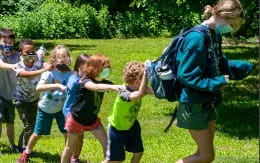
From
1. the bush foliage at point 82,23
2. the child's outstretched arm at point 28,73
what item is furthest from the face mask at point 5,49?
the bush foliage at point 82,23

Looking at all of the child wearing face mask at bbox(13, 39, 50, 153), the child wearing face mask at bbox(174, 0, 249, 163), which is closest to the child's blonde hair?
the child wearing face mask at bbox(13, 39, 50, 153)

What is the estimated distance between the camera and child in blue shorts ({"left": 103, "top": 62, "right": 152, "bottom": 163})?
5.78 meters

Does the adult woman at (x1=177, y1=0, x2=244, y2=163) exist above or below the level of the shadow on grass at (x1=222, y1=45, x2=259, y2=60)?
above

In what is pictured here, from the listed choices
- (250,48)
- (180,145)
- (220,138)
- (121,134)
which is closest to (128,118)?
(121,134)

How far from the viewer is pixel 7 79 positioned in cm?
799

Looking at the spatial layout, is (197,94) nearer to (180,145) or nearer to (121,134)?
(121,134)

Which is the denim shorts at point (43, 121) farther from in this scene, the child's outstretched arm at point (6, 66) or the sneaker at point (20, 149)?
the sneaker at point (20, 149)

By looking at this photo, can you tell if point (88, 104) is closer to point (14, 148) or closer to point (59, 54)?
point (59, 54)

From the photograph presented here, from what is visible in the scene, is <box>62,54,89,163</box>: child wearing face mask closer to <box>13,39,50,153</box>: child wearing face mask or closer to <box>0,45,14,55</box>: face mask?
<box>13,39,50,153</box>: child wearing face mask

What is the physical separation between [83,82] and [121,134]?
2.00 feet

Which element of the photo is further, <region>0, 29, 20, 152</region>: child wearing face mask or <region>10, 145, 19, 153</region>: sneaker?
<region>10, 145, 19, 153</region>: sneaker

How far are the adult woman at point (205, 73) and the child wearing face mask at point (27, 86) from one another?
2.15 meters

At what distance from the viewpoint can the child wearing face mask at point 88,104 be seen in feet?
19.8

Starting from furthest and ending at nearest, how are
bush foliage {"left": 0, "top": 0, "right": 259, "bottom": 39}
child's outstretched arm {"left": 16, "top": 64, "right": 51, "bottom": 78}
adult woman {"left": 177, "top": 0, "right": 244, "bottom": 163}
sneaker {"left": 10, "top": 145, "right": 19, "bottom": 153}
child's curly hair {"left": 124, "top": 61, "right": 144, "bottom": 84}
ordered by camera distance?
bush foliage {"left": 0, "top": 0, "right": 259, "bottom": 39} → sneaker {"left": 10, "top": 145, "right": 19, "bottom": 153} → child's outstretched arm {"left": 16, "top": 64, "right": 51, "bottom": 78} → child's curly hair {"left": 124, "top": 61, "right": 144, "bottom": 84} → adult woman {"left": 177, "top": 0, "right": 244, "bottom": 163}
